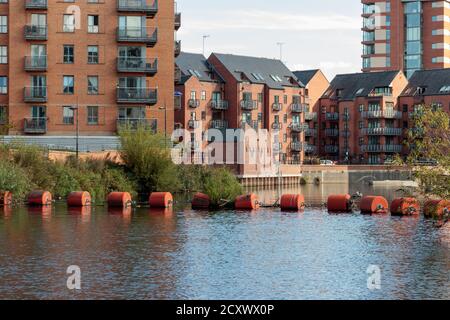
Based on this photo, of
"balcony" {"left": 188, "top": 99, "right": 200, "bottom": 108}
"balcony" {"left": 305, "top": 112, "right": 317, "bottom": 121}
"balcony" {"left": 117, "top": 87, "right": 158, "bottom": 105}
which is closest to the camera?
"balcony" {"left": 117, "top": 87, "right": 158, "bottom": 105}

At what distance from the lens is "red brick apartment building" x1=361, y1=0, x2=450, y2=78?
495 ft

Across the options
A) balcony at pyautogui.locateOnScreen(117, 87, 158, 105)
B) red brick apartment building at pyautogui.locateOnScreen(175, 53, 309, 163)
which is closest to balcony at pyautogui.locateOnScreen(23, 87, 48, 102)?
balcony at pyautogui.locateOnScreen(117, 87, 158, 105)

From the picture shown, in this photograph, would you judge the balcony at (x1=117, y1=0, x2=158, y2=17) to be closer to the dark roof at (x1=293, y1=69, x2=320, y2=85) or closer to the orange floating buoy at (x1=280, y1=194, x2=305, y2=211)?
the orange floating buoy at (x1=280, y1=194, x2=305, y2=211)

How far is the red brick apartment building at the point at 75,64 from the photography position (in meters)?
84.6

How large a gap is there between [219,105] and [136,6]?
1575 inches

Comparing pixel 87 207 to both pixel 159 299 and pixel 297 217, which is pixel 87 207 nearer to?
pixel 297 217

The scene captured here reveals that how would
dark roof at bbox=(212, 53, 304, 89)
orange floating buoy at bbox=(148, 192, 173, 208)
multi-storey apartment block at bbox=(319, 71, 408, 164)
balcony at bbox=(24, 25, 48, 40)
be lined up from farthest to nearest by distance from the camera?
multi-storey apartment block at bbox=(319, 71, 408, 164)
dark roof at bbox=(212, 53, 304, 89)
balcony at bbox=(24, 25, 48, 40)
orange floating buoy at bbox=(148, 192, 173, 208)

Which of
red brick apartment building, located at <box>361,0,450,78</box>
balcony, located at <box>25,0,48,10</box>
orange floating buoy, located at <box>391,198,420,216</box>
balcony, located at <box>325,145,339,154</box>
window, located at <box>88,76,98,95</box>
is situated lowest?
orange floating buoy, located at <box>391,198,420,216</box>

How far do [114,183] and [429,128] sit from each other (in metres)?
38.7

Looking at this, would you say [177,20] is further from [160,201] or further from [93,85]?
[160,201]

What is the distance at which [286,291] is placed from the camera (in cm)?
2772

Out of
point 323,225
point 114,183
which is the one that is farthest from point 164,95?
point 323,225

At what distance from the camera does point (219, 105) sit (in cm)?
12394

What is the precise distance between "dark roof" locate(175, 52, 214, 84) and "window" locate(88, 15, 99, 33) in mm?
33145
